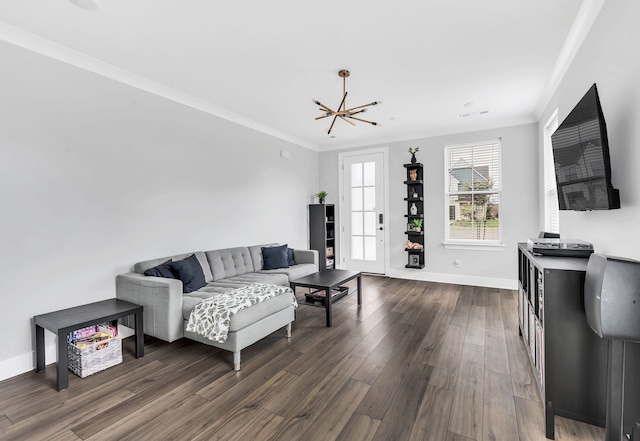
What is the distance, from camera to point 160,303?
109 inches

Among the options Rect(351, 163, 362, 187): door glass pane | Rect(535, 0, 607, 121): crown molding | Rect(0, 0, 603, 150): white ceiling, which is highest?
Rect(0, 0, 603, 150): white ceiling

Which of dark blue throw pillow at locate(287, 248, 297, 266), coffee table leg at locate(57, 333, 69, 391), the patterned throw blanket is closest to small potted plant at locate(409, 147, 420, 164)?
dark blue throw pillow at locate(287, 248, 297, 266)

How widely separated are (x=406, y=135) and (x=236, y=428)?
5189 mm

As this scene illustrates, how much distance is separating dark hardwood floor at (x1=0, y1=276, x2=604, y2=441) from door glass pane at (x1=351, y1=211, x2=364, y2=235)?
3086 mm

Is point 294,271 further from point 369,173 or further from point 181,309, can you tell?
point 369,173

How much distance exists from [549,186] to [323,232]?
3.59 m

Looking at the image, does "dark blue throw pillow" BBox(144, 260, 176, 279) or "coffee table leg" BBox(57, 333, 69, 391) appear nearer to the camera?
"coffee table leg" BBox(57, 333, 69, 391)

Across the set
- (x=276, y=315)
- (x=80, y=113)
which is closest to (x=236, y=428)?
(x=276, y=315)

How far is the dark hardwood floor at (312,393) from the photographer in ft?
5.94

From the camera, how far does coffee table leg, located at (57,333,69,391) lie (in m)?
2.23

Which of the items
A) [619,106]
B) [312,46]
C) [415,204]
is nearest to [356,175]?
[415,204]

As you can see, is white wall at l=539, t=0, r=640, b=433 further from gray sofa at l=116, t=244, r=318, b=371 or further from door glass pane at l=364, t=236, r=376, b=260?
door glass pane at l=364, t=236, r=376, b=260

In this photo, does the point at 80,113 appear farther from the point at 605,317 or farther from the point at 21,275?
the point at 605,317

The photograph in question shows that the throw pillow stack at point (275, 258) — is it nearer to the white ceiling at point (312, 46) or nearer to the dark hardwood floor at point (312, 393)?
the dark hardwood floor at point (312, 393)
